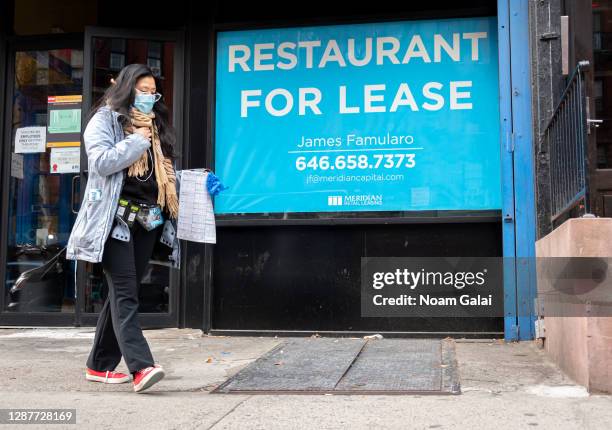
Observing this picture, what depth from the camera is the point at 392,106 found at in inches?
238

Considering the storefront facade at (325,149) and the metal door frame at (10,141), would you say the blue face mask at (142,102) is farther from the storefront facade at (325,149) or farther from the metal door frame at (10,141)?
the metal door frame at (10,141)

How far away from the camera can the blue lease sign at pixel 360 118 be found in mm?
5938

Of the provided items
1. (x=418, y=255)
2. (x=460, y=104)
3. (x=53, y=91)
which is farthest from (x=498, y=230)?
(x=53, y=91)

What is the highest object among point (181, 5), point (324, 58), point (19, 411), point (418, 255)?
point (181, 5)

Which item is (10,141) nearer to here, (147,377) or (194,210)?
(194,210)

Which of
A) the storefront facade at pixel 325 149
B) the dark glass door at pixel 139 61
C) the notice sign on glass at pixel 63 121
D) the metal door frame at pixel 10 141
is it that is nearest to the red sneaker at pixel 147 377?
the storefront facade at pixel 325 149

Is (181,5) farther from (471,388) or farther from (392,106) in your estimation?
(471,388)

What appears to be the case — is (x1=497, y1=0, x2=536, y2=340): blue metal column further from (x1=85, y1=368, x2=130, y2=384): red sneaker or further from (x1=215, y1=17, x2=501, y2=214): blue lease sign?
(x1=85, y1=368, x2=130, y2=384): red sneaker

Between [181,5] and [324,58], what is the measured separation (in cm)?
145

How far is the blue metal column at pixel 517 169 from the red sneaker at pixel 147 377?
9.65 ft

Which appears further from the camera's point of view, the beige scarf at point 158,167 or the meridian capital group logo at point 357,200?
the meridian capital group logo at point 357,200

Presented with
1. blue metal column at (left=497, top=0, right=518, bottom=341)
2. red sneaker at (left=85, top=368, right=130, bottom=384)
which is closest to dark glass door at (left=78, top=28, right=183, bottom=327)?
red sneaker at (left=85, top=368, right=130, bottom=384)

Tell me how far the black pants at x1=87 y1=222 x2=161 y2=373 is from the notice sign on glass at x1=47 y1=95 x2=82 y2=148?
3028mm

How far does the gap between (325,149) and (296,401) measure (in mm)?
2767
